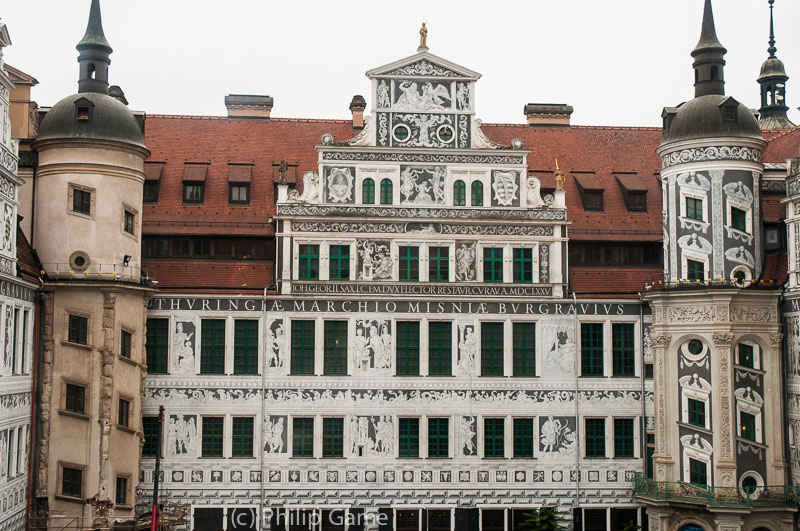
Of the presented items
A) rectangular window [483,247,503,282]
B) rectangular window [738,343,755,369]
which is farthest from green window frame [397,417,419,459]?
rectangular window [738,343,755,369]

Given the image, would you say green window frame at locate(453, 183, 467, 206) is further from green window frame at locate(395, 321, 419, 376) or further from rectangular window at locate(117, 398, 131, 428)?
rectangular window at locate(117, 398, 131, 428)

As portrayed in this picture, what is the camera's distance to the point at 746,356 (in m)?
33.3

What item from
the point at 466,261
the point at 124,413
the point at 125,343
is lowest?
the point at 124,413

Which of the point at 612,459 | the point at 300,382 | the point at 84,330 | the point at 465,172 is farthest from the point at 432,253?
the point at 84,330

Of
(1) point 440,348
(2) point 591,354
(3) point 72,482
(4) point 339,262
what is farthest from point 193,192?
(2) point 591,354

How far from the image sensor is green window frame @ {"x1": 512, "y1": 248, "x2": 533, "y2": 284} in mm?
35750

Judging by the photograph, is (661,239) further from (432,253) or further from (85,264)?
(85,264)

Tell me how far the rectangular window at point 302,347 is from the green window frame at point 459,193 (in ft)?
21.5

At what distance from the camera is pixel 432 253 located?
3556 cm

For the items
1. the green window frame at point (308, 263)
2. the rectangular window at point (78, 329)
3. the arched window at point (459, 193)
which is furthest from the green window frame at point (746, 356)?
the rectangular window at point (78, 329)

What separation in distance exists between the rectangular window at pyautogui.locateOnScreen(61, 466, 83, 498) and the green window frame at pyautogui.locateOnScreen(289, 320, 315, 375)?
296 inches

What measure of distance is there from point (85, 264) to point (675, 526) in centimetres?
2048

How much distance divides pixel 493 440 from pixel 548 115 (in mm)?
14404

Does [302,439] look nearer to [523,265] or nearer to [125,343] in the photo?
[125,343]
